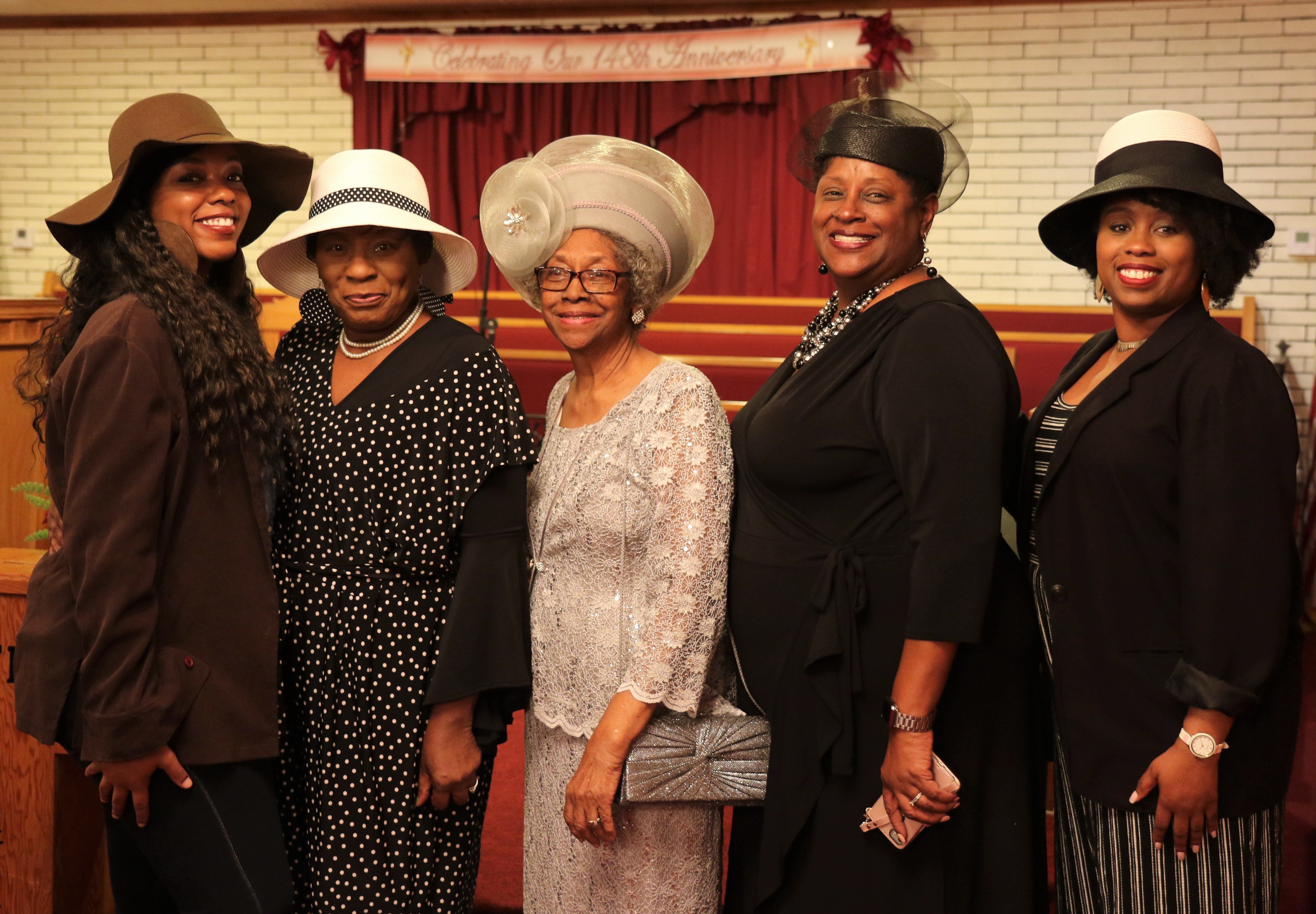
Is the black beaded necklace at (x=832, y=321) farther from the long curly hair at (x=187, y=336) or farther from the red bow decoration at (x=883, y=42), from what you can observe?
the red bow decoration at (x=883, y=42)

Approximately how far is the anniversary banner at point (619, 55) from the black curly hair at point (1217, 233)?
6302 mm

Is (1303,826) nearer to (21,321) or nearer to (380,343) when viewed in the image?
(380,343)

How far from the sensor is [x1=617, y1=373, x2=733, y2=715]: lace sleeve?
1.87 metres

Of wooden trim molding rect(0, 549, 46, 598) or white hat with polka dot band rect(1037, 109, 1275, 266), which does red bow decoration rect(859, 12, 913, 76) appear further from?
wooden trim molding rect(0, 549, 46, 598)

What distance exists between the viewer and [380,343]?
6.65 ft

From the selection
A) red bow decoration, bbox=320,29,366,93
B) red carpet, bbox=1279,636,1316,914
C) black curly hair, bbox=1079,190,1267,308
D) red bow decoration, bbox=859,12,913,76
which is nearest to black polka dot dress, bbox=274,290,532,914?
black curly hair, bbox=1079,190,1267,308

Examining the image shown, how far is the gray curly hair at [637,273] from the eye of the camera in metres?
2.07

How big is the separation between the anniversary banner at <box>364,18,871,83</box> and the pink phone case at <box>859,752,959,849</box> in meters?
6.84

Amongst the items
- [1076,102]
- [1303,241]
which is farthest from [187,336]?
[1303,241]

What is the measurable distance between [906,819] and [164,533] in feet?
4.30

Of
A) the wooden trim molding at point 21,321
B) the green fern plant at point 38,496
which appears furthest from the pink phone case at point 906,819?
the wooden trim molding at point 21,321

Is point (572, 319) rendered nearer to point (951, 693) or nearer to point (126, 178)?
point (126, 178)

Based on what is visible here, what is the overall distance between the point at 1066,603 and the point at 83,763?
65.7 inches

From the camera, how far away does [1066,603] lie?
5.94 ft
